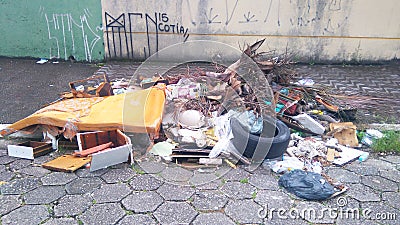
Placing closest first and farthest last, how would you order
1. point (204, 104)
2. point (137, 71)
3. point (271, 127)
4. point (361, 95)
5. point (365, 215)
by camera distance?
point (365, 215) → point (271, 127) → point (204, 104) → point (361, 95) → point (137, 71)

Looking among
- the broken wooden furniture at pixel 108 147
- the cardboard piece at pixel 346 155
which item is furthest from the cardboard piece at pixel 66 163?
the cardboard piece at pixel 346 155

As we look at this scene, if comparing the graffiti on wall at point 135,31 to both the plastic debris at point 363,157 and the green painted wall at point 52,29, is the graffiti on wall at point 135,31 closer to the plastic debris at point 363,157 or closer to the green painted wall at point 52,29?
the green painted wall at point 52,29

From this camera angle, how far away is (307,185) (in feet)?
9.93

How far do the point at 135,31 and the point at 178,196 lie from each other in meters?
5.21

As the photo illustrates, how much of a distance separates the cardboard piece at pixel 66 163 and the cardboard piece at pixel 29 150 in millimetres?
Answer: 238

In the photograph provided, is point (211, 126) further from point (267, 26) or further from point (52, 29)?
point (52, 29)

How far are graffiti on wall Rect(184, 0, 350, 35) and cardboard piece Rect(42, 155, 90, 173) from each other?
4.66 metres

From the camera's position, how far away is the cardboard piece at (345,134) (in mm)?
3959

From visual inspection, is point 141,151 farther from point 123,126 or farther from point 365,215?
point 365,215

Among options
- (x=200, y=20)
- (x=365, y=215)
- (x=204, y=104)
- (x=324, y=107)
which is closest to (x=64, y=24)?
(x=200, y=20)

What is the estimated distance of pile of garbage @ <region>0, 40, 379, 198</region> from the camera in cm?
346

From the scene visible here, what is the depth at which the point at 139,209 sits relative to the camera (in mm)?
2781

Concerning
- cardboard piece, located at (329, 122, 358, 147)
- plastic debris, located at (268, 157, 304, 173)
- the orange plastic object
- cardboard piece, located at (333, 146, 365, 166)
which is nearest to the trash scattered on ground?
the orange plastic object

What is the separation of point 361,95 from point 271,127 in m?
2.71
